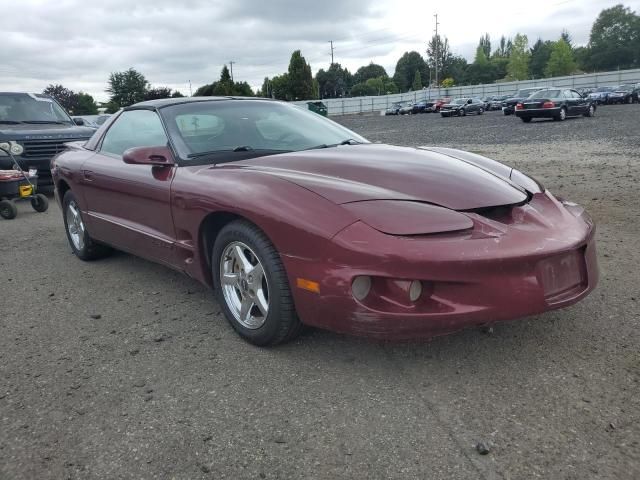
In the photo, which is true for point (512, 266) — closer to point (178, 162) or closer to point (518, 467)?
point (518, 467)

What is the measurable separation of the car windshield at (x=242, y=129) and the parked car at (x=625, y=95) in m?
44.8

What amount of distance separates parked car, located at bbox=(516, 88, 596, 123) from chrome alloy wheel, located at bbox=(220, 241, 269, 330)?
2166 centimetres

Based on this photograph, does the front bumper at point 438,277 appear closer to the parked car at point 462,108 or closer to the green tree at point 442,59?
the parked car at point 462,108

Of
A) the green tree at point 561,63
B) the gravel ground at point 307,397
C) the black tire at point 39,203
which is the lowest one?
the gravel ground at point 307,397

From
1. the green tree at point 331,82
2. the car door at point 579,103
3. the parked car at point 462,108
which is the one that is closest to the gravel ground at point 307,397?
the car door at point 579,103

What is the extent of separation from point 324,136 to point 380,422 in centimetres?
228

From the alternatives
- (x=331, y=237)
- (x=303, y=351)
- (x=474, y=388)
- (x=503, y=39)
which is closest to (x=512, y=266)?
(x=474, y=388)

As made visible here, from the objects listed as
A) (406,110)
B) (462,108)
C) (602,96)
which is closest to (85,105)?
(406,110)

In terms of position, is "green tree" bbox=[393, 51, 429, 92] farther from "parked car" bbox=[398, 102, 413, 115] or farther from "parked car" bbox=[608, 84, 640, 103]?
"parked car" bbox=[608, 84, 640, 103]

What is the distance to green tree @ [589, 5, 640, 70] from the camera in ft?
336

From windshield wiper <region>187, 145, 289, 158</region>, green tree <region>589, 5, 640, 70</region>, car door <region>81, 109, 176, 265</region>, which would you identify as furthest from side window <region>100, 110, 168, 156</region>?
green tree <region>589, 5, 640, 70</region>

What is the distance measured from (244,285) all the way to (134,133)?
1.88 m

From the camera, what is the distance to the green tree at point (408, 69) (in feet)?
424

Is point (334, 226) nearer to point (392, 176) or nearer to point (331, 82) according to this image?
point (392, 176)
